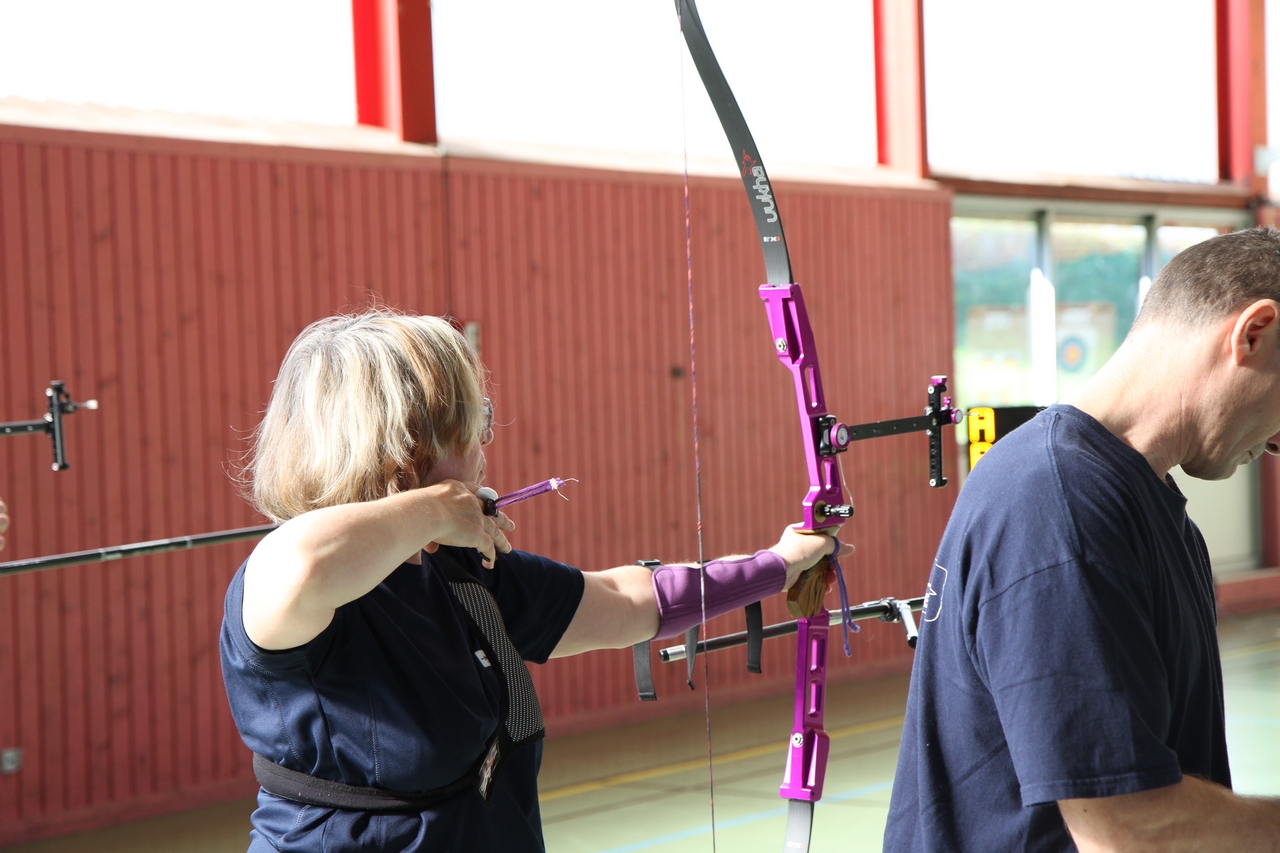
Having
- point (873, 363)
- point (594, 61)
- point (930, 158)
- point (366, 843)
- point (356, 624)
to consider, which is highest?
point (594, 61)

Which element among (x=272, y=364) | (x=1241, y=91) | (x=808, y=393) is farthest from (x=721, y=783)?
(x=1241, y=91)

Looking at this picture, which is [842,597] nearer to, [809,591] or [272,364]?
[809,591]

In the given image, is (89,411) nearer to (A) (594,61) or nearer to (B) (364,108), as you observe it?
(B) (364,108)

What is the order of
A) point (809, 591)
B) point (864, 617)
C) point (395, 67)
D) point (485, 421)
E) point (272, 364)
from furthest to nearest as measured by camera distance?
point (395, 67) < point (272, 364) < point (864, 617) < point (809, 591) < point (485, 421)

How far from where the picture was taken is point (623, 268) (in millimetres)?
3629

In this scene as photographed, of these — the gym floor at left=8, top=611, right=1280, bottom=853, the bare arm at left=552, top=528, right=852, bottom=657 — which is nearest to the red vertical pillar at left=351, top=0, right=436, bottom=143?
the gym floor at left=8, top=611, right=1280, bottom=853

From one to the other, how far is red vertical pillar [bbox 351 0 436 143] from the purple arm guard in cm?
240

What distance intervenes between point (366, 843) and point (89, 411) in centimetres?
249

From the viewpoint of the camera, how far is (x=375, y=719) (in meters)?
0.93

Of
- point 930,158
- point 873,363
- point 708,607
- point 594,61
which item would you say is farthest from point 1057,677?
point 594,61

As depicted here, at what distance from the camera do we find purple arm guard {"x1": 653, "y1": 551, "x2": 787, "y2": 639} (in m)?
1.34

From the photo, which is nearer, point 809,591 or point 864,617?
point 809,591

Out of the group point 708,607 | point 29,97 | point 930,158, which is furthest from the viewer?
point 29,97

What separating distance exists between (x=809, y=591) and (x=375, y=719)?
756 millimetres
